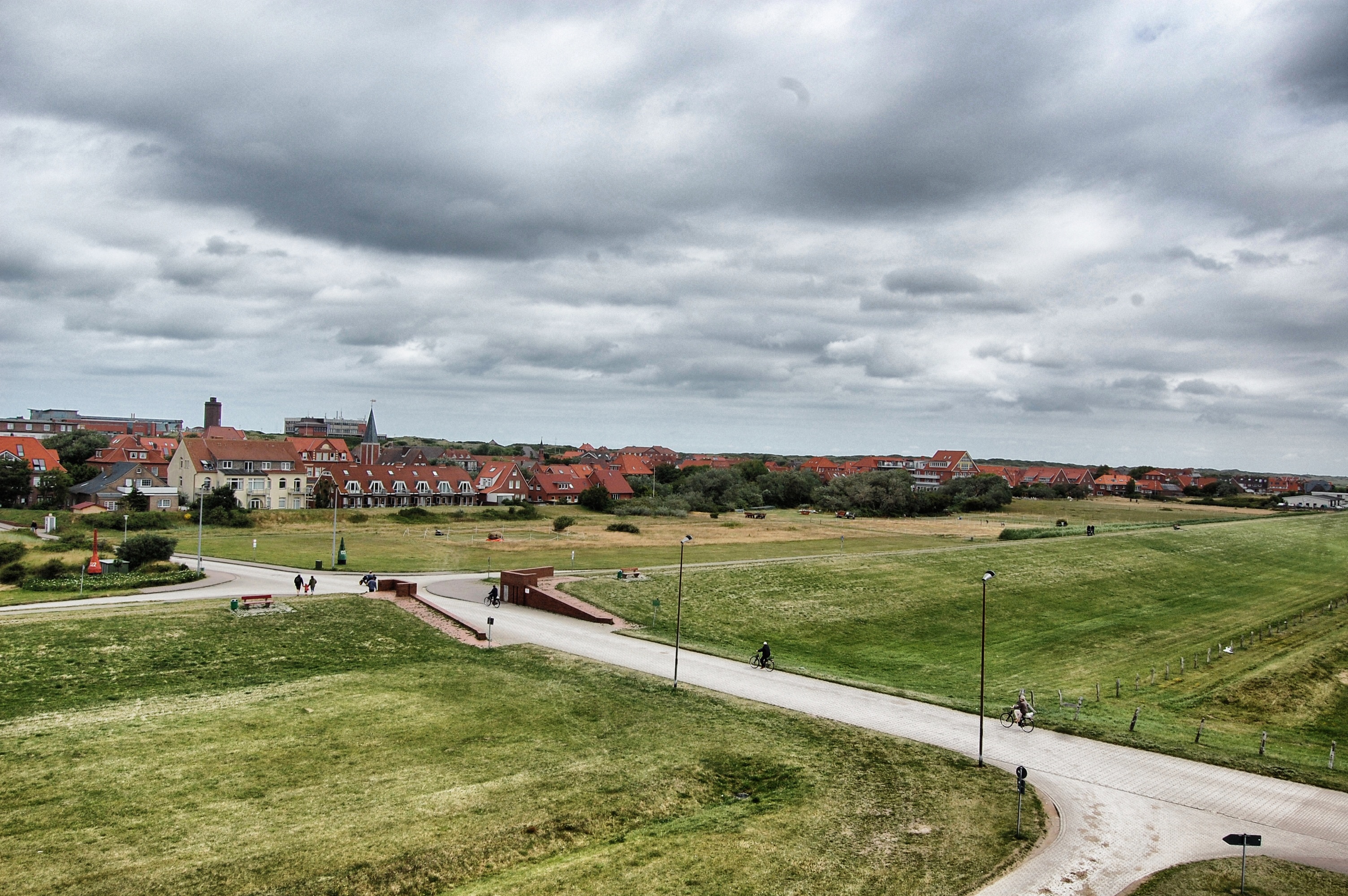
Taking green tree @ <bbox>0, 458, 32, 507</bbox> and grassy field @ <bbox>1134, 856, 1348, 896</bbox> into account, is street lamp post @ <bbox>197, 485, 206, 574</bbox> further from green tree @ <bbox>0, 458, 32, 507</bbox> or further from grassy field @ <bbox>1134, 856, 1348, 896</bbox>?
grassy field @ <bbox>1134, 856, 1348, 896</bbox>

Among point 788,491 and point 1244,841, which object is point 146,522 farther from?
point 788,491

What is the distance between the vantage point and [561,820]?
18.0 m

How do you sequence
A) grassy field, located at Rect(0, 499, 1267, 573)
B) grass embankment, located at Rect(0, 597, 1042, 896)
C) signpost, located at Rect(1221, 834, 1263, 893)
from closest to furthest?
signpost, located at Rect(1221, 834, 1263, 893), grass embankment, located at Rect(0, 597, 1042, 896), grassy field, located at Rect(0, 499, 1267, 573)

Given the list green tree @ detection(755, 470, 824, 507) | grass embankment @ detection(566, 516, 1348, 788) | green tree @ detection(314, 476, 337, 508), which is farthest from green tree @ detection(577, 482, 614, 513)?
grass embankment @ detection(566, 516, 1348, 788)

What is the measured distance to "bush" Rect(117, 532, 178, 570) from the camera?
164ft

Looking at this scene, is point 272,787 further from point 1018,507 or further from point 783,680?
point 1018,507

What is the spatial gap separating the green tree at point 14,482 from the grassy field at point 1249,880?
4204 inches

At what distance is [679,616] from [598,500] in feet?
277

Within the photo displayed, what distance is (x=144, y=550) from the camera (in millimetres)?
50344

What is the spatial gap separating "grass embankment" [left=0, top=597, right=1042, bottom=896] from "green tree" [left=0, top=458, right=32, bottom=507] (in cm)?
7270

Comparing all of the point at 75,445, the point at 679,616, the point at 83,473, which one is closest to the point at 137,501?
the point at 83,473

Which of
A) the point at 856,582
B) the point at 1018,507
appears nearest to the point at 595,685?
the point at 856,582

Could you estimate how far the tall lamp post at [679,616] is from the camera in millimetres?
28047

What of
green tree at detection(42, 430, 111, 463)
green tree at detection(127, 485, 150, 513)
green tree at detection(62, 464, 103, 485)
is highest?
green tree at detection(42, 430, 111, 463)
